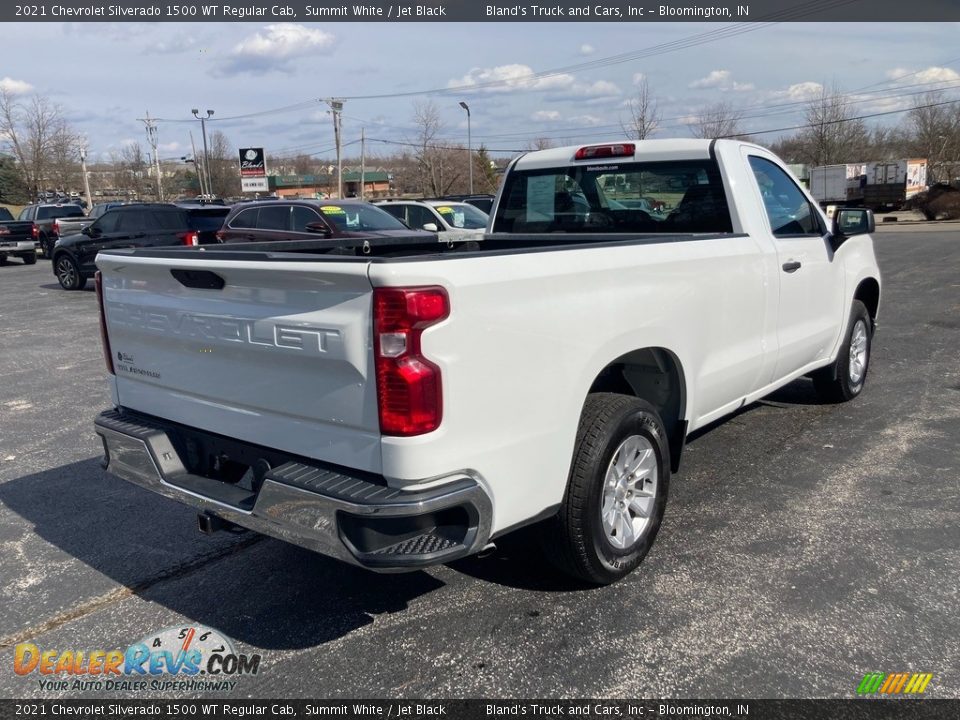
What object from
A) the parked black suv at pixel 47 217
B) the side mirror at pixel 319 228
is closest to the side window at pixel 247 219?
the side mirror at pixel 319 228

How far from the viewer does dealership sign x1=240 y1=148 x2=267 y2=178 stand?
51375mm

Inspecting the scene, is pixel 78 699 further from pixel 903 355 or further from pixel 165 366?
pixel 903 355

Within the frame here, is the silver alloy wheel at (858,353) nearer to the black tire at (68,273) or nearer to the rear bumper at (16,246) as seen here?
the black tire at (68,273)

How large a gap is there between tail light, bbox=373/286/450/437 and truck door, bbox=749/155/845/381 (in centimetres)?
297

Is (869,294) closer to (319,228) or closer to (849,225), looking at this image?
(849,225)

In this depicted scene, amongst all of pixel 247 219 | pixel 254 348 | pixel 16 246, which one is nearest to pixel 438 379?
pixel 254 348

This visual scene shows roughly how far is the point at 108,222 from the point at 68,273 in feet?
5.17

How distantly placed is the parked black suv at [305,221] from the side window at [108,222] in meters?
3.56

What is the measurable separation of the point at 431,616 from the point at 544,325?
1.38m

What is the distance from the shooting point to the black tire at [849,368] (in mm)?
6129

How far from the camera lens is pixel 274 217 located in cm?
1377

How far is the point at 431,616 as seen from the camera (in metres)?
3.43

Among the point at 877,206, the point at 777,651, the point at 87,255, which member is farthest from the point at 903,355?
the point at 877,206

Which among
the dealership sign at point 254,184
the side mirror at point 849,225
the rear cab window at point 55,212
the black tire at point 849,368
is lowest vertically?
the black tire at point 849,368
